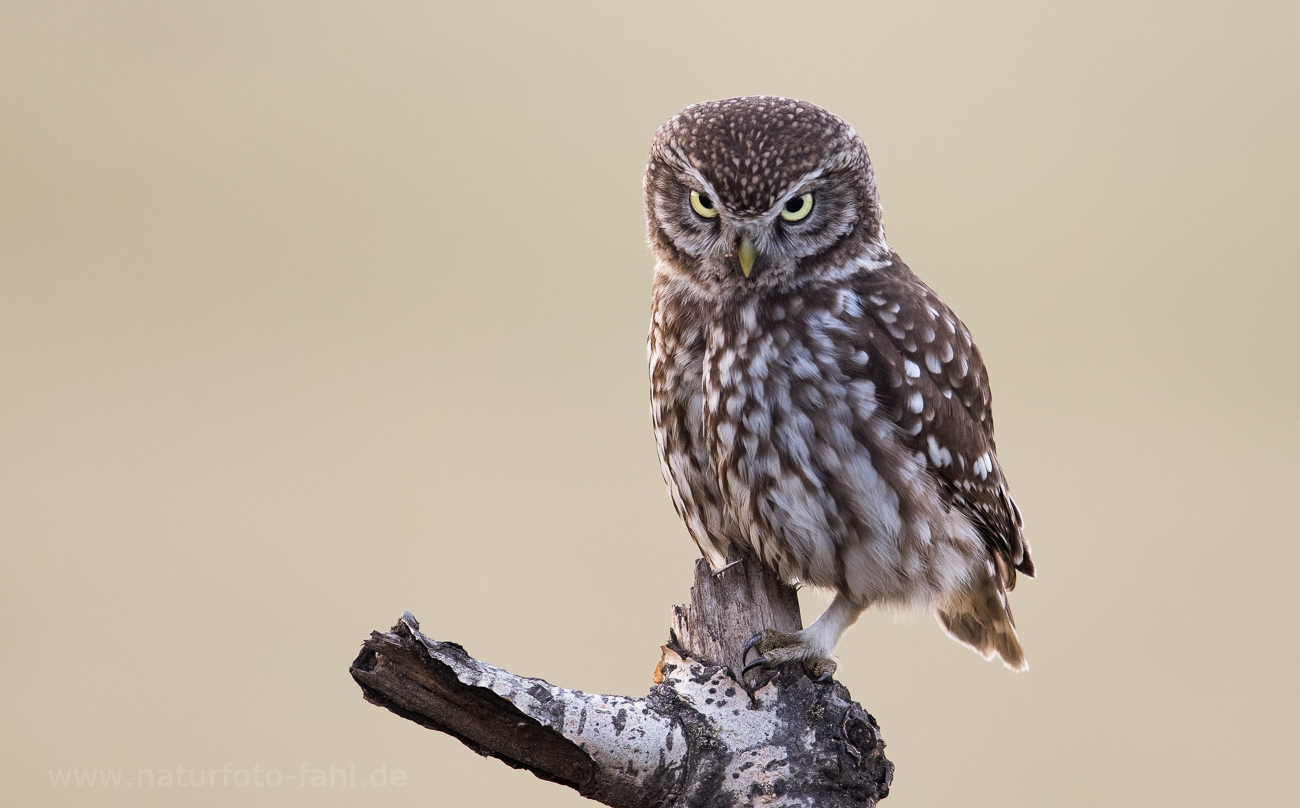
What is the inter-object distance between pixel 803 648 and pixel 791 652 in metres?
0.04

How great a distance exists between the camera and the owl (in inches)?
84.7

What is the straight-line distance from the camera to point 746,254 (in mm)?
2139

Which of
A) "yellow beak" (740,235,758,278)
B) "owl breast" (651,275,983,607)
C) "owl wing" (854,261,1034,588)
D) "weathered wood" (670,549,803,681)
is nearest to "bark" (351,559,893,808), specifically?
"weathered wood" (670,549,803,681)

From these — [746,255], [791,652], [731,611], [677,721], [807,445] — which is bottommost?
[677,721]

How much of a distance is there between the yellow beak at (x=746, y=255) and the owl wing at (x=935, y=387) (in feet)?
0.91

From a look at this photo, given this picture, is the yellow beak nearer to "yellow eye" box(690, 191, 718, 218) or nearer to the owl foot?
"yellow eye" box(690, 191, 718, 218)

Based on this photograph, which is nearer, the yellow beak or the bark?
the bark

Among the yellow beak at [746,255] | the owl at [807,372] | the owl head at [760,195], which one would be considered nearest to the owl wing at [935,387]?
the owl at [807,372]

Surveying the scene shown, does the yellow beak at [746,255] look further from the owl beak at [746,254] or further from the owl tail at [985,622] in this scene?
the owl tail at [985,622]

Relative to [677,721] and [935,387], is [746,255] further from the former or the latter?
[677,721]

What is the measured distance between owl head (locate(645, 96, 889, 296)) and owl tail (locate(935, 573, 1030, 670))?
885mm

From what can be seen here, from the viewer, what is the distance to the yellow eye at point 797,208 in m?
2.17

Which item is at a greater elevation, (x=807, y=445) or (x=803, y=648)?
(x=807, y=445)

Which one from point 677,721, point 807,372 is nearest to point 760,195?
point 807,372
